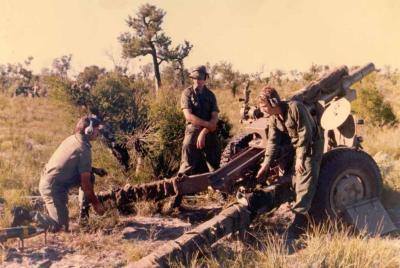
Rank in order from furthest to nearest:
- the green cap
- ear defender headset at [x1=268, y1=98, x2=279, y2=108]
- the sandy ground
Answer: the green cap, ear defender headset at [x1=268, y1=98, x2=279, y2=108], the sandy ground

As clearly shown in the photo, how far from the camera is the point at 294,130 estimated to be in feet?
20.1

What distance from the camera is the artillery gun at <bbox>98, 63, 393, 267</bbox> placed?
19.4ft

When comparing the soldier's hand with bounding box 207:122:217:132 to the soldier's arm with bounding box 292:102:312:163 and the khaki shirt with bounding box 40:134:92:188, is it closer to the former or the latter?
the soldier's arm with bounding box 292:102:312:163

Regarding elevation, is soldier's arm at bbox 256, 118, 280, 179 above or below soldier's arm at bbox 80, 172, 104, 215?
above

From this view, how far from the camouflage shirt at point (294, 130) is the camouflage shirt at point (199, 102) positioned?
1521mm

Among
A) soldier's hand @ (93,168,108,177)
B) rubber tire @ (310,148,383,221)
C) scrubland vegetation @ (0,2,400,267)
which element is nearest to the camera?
scrubland vegetation @ (0,2,400,267)

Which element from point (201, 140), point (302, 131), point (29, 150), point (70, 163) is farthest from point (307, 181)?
point (29, 150)

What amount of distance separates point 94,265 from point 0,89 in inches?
1277

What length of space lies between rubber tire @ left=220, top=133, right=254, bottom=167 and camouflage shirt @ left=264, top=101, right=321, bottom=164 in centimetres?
121

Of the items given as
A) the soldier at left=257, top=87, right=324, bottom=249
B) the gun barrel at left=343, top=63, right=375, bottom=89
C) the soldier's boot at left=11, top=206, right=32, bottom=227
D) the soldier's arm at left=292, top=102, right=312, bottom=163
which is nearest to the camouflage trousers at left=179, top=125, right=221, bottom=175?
the soldier at left=257, top=87, right=324, bottom=249

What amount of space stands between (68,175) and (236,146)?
2.63 m

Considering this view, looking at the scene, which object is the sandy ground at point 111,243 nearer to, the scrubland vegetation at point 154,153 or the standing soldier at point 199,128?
the scrubland vegetation at point 154,153

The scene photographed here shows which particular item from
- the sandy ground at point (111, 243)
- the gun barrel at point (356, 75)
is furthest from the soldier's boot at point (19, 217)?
the gun barrel at point (356, 75)

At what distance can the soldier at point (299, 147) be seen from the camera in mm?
5871
